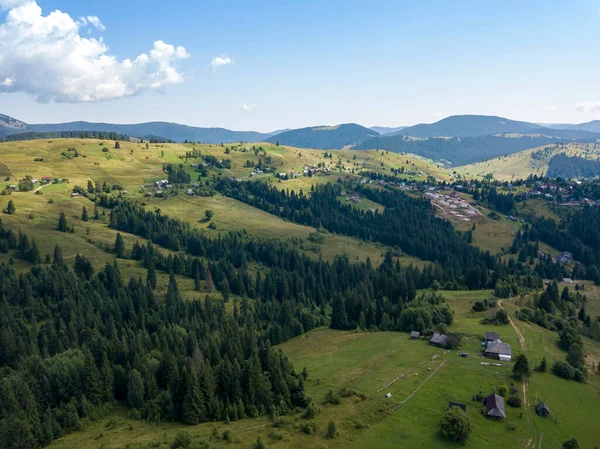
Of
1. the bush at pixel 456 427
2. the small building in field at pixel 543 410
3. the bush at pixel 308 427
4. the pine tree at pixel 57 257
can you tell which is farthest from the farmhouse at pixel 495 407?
the pine tree at pixel 57 257

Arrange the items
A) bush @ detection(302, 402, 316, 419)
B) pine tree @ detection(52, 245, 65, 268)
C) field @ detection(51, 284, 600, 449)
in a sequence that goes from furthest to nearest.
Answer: pine tree @ detection(52, 245, 65, 268) → bush @ detection(302, 402, 316, 419) → field @ detection(51, 284, 600, 449)

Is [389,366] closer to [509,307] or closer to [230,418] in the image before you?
[230,418]

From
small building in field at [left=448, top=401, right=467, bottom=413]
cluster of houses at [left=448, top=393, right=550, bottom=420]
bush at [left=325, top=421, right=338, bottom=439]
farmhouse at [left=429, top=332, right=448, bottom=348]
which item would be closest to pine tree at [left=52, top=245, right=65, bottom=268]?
bush at [left=325, top=421, right=338, bottom=439]

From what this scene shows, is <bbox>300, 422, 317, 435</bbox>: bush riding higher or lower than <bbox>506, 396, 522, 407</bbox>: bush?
lower

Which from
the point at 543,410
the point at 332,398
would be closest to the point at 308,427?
the point at 332,398

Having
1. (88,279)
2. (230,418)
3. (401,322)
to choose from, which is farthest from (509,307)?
(88,279)

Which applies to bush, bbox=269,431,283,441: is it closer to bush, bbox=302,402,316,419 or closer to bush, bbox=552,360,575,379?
bush, bbox=302,402,316,419
